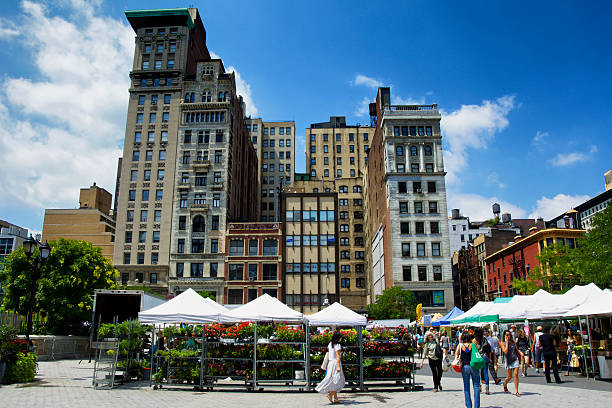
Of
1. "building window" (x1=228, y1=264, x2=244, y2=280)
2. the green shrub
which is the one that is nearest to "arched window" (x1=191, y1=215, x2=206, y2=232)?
"building window" (x1=228, y1=264, x2=244, y2=280)

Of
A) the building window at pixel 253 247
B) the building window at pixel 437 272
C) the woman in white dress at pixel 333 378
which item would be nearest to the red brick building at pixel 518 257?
the building window at pixel 437 272

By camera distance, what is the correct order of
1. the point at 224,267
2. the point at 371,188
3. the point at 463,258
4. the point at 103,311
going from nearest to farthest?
the point at 103,311 < the point at 224,267 < the point at 371,188 < the point at 463,258

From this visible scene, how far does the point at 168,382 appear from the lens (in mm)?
18094

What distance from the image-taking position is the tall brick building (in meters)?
62.9

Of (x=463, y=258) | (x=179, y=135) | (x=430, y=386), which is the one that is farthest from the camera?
(x=463, y=258)

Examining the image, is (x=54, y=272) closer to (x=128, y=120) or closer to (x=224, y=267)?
(x=224, y=267)

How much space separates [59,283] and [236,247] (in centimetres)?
3117

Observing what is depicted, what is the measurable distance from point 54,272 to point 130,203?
109 feet

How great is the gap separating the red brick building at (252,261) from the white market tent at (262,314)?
4507 cm

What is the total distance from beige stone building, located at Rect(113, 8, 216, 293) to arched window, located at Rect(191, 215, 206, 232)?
3.40 m

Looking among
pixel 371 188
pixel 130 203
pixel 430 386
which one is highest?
pixel 371 188

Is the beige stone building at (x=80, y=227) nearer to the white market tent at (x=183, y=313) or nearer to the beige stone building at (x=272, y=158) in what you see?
the beige stone building at (x=272, y=158)

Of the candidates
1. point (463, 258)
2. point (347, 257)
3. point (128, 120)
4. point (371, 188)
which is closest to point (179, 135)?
point (128, 120)

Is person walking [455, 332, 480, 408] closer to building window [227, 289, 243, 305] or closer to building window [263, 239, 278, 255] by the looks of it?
building window [227, 289, 243, 305]
